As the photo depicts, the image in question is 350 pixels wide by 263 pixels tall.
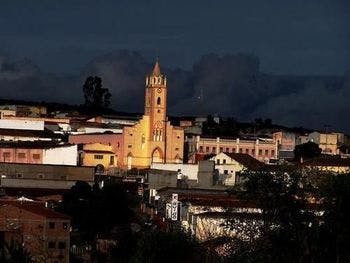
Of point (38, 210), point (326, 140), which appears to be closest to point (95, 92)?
point (326, 140)

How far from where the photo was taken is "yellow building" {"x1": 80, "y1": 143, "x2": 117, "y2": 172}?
255ft

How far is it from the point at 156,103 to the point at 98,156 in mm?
8158

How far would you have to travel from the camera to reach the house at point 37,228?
44656mm

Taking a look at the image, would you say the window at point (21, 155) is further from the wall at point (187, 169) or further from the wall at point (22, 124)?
the wall at point (22, 124)

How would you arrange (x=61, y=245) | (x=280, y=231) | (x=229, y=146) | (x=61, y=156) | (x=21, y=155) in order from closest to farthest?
1. (x=280, y=231)
2. (x=61, y=245)
3. (x=61, y=156)
4. (x=21, y=155)
5. (x=229, y=146)

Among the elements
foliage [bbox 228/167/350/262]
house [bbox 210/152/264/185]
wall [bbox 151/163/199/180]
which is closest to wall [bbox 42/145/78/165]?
wall [bbox 151/163/199/180]

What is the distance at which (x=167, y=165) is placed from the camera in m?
76.3

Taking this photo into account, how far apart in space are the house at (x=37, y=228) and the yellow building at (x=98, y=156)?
29.9m

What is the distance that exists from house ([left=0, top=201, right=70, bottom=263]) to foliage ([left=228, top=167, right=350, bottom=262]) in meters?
11.1

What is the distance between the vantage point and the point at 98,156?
79.4 m

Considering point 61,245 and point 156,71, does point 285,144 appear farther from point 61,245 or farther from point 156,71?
point 61,245

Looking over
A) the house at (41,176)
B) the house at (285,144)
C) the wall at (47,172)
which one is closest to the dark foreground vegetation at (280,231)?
the house at (41,176)

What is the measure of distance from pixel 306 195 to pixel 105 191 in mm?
21210

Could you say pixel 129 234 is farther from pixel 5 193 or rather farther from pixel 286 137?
pixel 286 137
